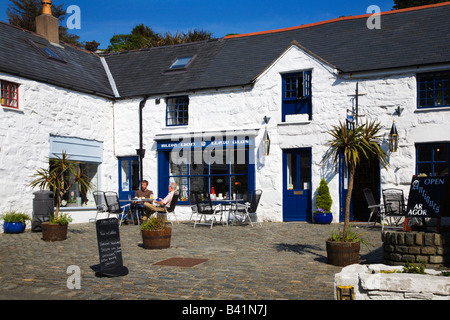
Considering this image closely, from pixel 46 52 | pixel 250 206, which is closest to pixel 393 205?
pixel 250 206

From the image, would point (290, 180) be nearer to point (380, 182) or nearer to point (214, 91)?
point (380, 182)

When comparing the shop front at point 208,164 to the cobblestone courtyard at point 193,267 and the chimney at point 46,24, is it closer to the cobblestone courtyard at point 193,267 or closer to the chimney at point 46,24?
the cobblestone courtyard at point 193,267

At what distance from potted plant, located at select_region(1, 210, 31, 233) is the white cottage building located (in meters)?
0.58

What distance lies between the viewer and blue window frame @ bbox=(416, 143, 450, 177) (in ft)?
42.6

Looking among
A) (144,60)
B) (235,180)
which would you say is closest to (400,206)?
(235,180)

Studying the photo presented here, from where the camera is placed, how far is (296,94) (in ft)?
49.4

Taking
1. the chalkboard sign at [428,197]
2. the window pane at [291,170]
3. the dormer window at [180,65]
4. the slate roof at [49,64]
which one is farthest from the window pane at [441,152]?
the slate roof at [49,64]

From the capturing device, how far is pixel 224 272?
23.5ft

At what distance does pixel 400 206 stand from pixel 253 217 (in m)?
4.71

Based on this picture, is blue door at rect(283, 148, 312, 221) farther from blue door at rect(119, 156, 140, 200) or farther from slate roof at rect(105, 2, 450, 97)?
blue door at rect(119, 156, 140, 200)

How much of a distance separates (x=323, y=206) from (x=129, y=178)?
7.53 meters

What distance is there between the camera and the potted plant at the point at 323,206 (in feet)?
45.5

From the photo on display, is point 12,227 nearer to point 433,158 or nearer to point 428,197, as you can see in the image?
point 428,197
